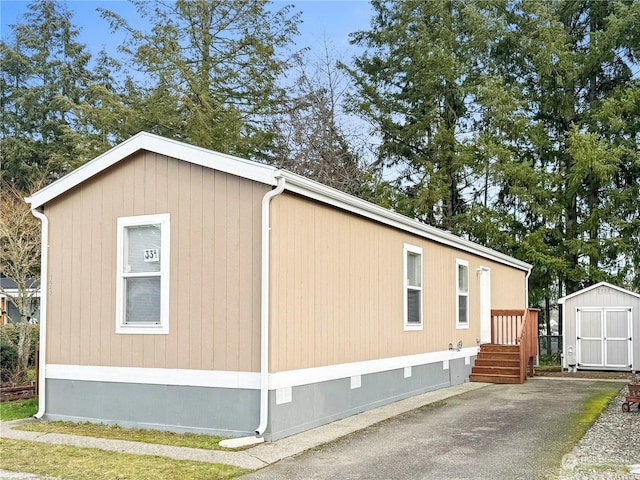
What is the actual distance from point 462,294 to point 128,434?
783cm

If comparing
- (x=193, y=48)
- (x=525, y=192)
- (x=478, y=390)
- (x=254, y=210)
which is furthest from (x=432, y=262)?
(x=193, y=48)

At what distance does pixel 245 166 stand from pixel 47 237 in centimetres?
316

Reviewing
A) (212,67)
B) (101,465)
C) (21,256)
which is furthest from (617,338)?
(212,67)

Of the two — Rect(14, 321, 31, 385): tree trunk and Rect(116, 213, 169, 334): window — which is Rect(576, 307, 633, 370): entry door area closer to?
Rect(116, 213, 169, 334): window

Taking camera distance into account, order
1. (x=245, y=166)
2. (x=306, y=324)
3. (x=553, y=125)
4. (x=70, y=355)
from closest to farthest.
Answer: (x=245, y=166)
(x=306, y=324)
(x=70, y=355)
(x=553, y=125)

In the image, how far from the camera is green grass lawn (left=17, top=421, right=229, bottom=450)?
679 centimetres

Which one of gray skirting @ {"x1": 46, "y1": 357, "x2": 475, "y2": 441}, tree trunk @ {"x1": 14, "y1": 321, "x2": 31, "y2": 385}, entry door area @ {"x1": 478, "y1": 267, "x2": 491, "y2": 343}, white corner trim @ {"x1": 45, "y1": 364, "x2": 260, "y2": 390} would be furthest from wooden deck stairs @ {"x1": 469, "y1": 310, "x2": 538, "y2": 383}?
tree trunk @ {"x1": 14, "y1": 321, "x2": 31, "y2": 385}

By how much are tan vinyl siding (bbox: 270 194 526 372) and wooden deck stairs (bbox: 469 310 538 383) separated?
5.43ft

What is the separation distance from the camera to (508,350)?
1348 centimetres

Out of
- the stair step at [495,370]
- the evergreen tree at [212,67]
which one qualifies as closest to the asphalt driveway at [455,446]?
the stair step at [495,370]

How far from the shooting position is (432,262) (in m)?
11.7

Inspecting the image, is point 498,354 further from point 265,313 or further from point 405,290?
point 265,313

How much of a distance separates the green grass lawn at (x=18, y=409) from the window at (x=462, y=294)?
7594 mm

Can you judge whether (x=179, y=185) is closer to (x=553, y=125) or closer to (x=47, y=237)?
(x=47, y=237)
